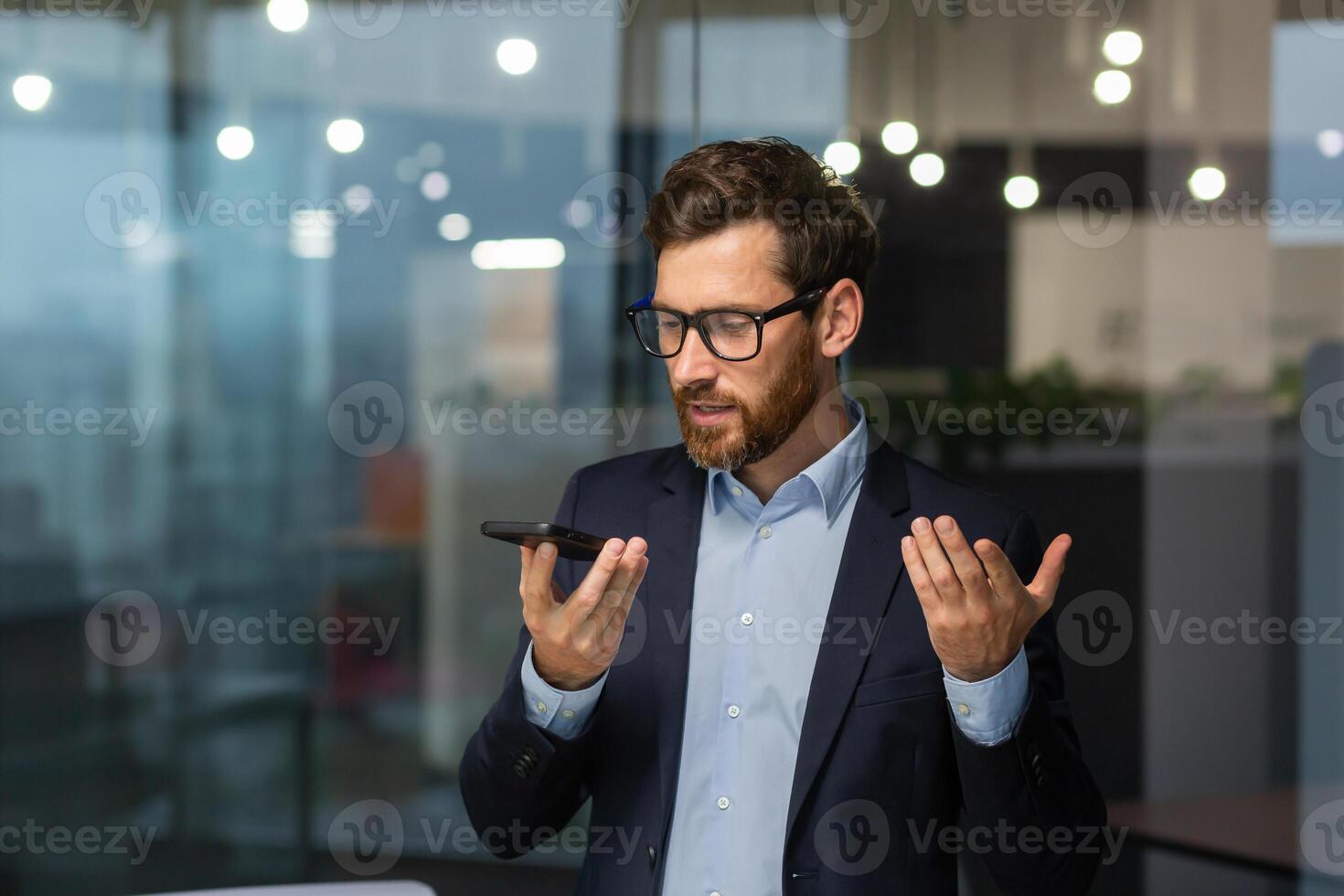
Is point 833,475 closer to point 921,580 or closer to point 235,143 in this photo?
point 921,580

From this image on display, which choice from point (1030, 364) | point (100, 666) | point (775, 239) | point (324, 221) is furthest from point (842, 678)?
point (100, 666)

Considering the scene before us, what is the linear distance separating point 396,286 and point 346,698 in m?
1.16

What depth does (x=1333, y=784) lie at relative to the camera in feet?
10.0

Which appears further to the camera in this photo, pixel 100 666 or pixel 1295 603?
pixel 100 666

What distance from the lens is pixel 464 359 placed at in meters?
3.37

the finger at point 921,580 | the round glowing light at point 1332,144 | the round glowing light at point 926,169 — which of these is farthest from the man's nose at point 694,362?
the round glowing light at point 1332,144

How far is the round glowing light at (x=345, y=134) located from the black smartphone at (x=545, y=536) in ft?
7.37

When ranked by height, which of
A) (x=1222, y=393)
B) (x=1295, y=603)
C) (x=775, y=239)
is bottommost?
(x=1295, y=603)

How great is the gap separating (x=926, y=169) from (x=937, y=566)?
2105 mm

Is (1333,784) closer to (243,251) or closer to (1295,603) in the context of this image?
(1295,603)

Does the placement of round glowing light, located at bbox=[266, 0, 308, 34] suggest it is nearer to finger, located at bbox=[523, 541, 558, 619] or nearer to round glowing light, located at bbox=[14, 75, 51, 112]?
round glowing light, located at bbox=[14, 75, 51, 112]

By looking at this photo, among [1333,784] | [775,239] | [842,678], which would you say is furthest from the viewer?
[1333,784]

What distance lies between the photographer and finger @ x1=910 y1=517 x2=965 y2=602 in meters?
1.34

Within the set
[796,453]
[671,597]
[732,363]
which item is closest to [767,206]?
[732,363]
